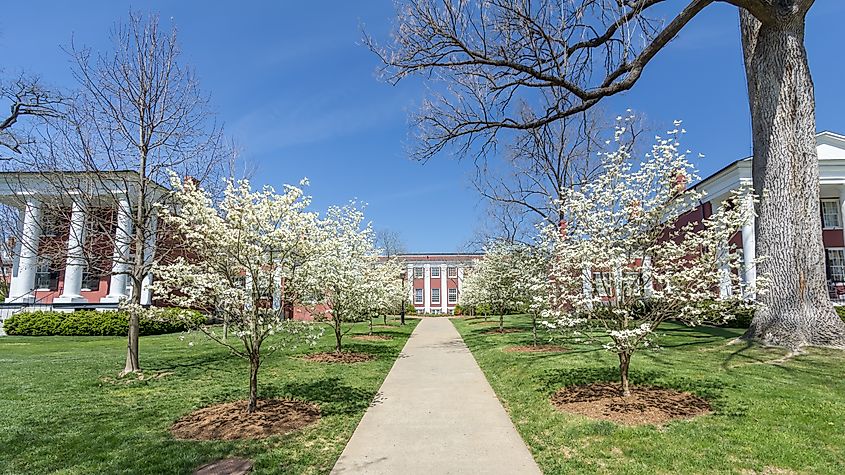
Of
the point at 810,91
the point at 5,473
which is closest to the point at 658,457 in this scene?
the point at 5,473

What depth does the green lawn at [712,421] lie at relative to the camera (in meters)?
4.11

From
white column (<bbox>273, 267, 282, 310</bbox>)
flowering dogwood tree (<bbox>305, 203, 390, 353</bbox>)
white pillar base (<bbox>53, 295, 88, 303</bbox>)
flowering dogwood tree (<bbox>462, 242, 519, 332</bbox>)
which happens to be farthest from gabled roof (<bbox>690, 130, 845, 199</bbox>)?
white pillar base (<bbox>53, 295, 88, 303</bbox>)

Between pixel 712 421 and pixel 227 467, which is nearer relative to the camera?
pixel 227 467

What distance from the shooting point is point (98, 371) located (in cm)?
923

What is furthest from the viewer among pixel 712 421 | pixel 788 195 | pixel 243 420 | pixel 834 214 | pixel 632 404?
pixel 834 214

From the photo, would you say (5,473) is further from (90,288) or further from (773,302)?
(90,288)

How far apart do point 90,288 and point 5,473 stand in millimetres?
25903

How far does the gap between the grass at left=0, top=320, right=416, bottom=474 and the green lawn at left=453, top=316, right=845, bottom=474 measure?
7.39 ft

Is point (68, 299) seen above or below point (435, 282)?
below

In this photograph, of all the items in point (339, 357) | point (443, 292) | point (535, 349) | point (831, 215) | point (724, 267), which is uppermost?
point (831, 215)

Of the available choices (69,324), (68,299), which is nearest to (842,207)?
(69,324)

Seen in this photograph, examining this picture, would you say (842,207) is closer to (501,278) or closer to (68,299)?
(501,278)

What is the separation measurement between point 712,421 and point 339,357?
27.0 ft

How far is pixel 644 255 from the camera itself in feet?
19.8
